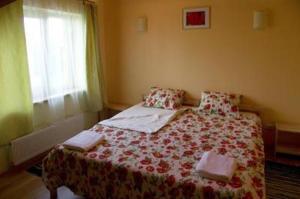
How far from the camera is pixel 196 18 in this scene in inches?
141

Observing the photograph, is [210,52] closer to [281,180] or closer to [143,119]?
Answer: [143,119]

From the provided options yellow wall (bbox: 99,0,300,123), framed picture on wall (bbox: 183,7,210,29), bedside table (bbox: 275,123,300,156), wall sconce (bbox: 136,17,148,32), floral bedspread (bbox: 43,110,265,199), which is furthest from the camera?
wall sconce (bbox: 136,17,148,32)

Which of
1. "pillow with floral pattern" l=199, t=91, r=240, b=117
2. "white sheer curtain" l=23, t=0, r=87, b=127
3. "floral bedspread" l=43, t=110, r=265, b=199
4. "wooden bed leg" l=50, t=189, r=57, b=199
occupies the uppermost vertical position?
"white sheer curtain" l=23, t=0, r=87, b=127

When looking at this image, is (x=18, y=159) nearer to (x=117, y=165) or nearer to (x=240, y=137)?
(x=117, y=165)

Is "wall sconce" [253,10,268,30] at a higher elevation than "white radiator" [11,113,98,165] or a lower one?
higher

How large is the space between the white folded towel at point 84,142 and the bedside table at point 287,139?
2247 millimetres

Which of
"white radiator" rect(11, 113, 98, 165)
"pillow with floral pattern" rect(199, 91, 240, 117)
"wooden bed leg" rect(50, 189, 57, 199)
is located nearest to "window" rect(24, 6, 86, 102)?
"white radiator" rect(11, 113, 98, 165)

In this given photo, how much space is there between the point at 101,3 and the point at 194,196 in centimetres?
348

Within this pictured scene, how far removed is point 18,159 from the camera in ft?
9.43

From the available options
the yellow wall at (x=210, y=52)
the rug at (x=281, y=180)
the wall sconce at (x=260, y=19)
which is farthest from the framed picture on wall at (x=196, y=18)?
the rug at (x=281, y=180)

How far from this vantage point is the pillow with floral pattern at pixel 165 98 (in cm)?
361

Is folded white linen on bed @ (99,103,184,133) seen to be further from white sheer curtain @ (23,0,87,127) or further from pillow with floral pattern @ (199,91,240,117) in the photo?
white sheer curtain @ (23,0,87,127)

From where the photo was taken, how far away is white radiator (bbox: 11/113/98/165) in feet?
9.41

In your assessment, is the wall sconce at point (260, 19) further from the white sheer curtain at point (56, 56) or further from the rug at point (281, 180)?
the white sheer curtain at point (56, 56)
